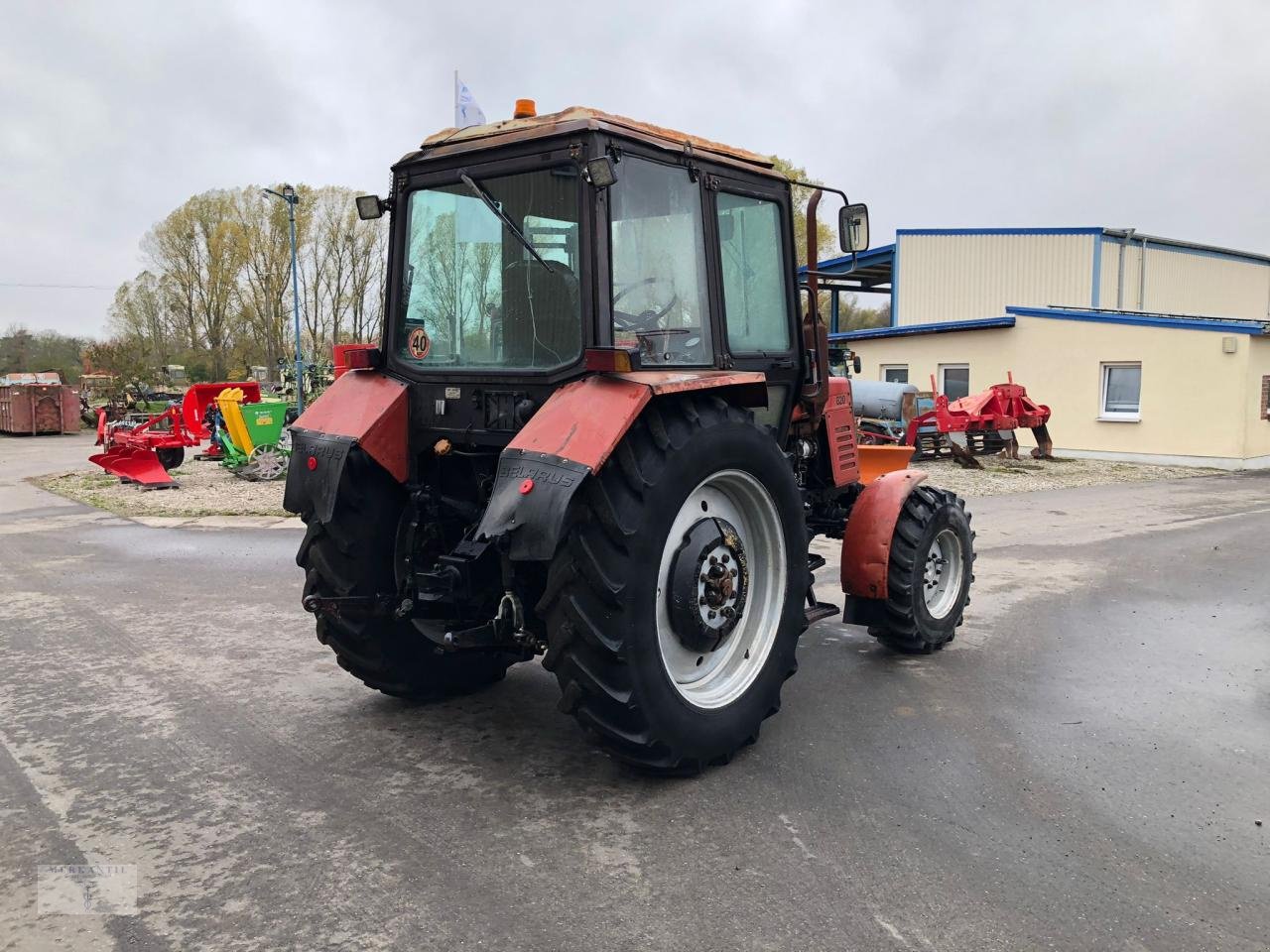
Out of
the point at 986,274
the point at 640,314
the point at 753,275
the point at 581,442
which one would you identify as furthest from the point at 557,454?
the point at 986,274

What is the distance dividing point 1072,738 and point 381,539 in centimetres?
333

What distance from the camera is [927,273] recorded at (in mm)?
25812

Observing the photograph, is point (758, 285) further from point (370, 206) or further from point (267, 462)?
point (267, 462)

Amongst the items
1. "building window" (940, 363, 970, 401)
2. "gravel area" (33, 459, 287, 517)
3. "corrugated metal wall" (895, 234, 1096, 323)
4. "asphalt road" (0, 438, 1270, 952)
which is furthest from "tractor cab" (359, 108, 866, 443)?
"corrugated metal wall" (895, 234, 1096, 323)

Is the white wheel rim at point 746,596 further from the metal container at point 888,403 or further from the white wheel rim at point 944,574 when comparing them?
the metal container at point 888,403

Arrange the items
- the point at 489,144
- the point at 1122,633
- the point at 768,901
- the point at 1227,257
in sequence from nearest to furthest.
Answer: the point at 768,901, the point at 489,144, the point at 1122,633, the point at 1227,257

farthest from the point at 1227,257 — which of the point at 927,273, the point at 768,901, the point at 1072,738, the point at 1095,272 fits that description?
the point at 768,901

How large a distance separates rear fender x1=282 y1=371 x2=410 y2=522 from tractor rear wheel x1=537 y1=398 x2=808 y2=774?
3.97ft

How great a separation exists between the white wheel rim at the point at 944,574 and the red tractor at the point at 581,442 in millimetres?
1284

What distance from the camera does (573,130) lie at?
4.04 meters

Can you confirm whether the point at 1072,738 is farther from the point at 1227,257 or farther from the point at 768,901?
the point at 1227,257

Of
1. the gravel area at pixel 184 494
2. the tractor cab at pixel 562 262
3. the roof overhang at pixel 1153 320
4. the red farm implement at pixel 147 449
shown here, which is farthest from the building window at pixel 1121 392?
the tractor cab at pixel 562 262

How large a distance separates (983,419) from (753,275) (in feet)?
47.7

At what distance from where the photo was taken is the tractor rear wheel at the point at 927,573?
18.7ft
